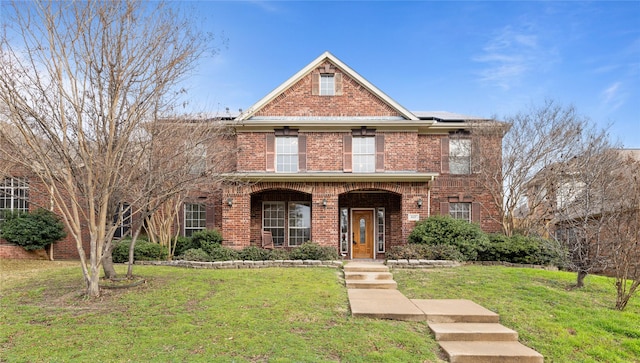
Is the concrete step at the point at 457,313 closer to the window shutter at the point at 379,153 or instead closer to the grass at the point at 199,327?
the grass at the point at 199,327

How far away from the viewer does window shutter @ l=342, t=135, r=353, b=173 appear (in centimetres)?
1496

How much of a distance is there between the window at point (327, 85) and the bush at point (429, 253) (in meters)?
7.19

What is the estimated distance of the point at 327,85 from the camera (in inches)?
619

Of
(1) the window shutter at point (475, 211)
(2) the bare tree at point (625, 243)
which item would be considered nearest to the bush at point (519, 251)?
(1) the window shutter at point (475, 211)

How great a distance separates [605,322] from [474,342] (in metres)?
2.71

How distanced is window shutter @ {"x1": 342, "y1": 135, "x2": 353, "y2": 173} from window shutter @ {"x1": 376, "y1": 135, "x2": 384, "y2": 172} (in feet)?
3.56

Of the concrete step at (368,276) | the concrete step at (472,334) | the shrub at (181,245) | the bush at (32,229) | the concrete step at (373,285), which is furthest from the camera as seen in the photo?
the shrub at (181,245)

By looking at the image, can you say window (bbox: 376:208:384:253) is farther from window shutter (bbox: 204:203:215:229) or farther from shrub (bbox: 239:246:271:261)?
window shutter (bbox: 204:203:215:229)

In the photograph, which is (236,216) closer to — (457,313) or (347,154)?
(347,154)

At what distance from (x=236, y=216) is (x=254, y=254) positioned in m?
2.02

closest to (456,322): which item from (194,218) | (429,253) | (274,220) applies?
(429,253)

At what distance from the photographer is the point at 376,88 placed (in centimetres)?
1550

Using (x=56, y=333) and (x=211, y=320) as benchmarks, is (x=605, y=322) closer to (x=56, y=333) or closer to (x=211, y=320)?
(x=211, y=320)

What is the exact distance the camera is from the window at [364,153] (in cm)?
1512
